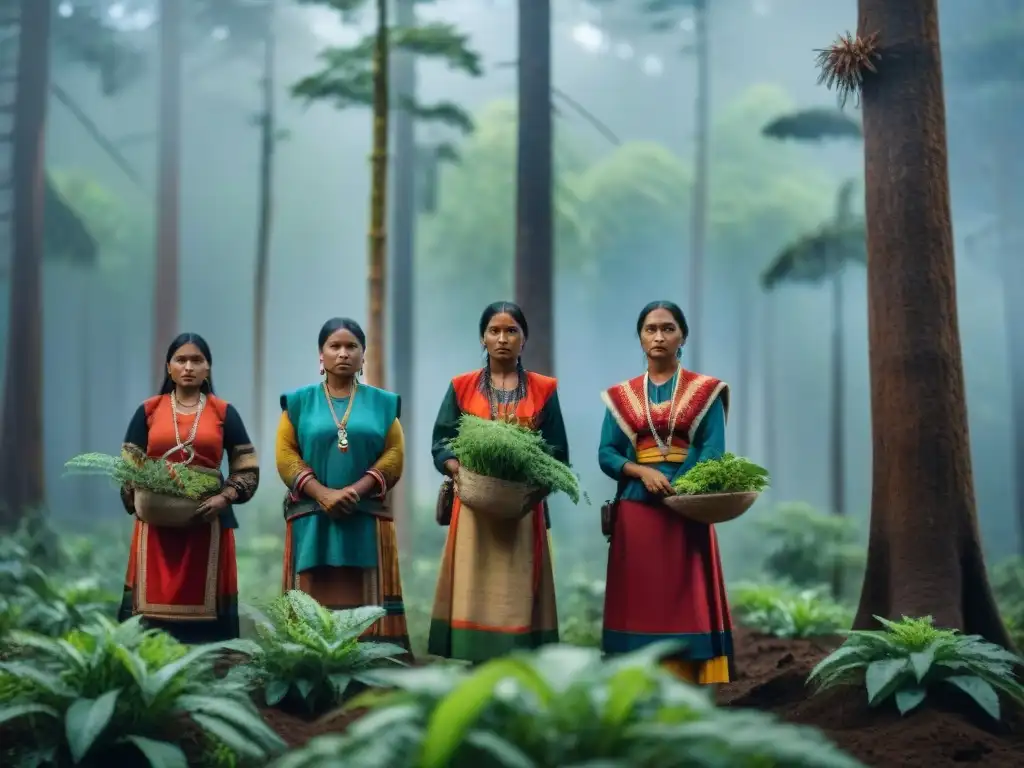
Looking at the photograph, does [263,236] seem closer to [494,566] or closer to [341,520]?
[341,520]

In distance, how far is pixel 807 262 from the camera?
11586 mm

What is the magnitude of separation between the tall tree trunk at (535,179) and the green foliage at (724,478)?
492 centimetres

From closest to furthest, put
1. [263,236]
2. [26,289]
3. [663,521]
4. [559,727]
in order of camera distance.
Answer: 1. [559,727]
2. [663,521]
3. [26,289]
4. [263,236]

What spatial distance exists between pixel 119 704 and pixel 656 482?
7.58 ft

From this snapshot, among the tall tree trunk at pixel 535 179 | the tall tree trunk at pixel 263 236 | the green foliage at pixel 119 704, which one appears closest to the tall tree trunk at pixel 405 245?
the tall tree trunk at pixel 263 236

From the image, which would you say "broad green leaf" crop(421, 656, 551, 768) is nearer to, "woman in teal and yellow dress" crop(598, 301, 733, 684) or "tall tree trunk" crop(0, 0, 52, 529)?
"woman in teal and yellow dress" crop(598, 301, 733, 684)

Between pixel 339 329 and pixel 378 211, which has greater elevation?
pixel 378 211

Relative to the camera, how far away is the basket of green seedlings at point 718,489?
4109 millimetres

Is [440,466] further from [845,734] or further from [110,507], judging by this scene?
[110,507]

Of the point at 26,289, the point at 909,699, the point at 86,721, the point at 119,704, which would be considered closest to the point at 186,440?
the point at 119,704

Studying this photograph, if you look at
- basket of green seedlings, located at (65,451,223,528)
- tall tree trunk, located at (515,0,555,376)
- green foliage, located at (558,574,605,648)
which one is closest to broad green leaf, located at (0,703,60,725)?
basket of green seedlings, located at (65,451,223,528)

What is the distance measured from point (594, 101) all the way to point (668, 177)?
2009mm

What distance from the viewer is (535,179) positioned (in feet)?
30.7

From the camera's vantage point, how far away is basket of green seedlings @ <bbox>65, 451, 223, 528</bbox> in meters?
4.37
